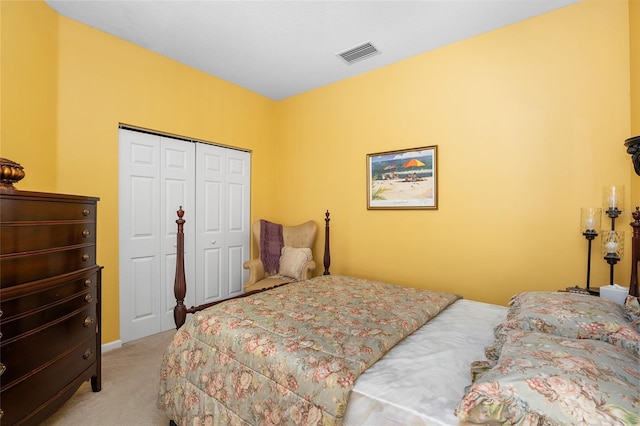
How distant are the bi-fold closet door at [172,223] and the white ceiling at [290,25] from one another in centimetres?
96

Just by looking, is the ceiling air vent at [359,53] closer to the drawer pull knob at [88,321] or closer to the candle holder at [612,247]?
the candle holder at [612,247]

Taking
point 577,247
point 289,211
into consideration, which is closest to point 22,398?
point 289,211

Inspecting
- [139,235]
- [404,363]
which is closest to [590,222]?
[404,363]

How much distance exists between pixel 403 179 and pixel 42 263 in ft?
9.64

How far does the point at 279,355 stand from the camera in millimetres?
1297

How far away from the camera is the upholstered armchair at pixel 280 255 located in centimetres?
351

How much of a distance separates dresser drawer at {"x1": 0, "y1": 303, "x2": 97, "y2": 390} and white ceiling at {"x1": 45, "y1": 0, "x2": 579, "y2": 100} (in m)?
2.36

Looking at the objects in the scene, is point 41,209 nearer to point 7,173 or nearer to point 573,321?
point 7,173

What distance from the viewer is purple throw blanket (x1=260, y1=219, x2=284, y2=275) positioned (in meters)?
3.77

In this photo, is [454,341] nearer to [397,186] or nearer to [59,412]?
[397,186]

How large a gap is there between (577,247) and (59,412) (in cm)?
382

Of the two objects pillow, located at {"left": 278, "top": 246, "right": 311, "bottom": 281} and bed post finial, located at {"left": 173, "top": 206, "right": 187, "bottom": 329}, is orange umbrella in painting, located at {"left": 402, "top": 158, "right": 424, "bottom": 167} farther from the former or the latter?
bed post finial, located at {"left": 173, "top": 206, "right": 187, "bottom": 329}

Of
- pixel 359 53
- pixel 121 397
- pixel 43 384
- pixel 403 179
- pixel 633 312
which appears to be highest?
pixel 359 53

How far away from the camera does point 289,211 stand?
14.0ft
